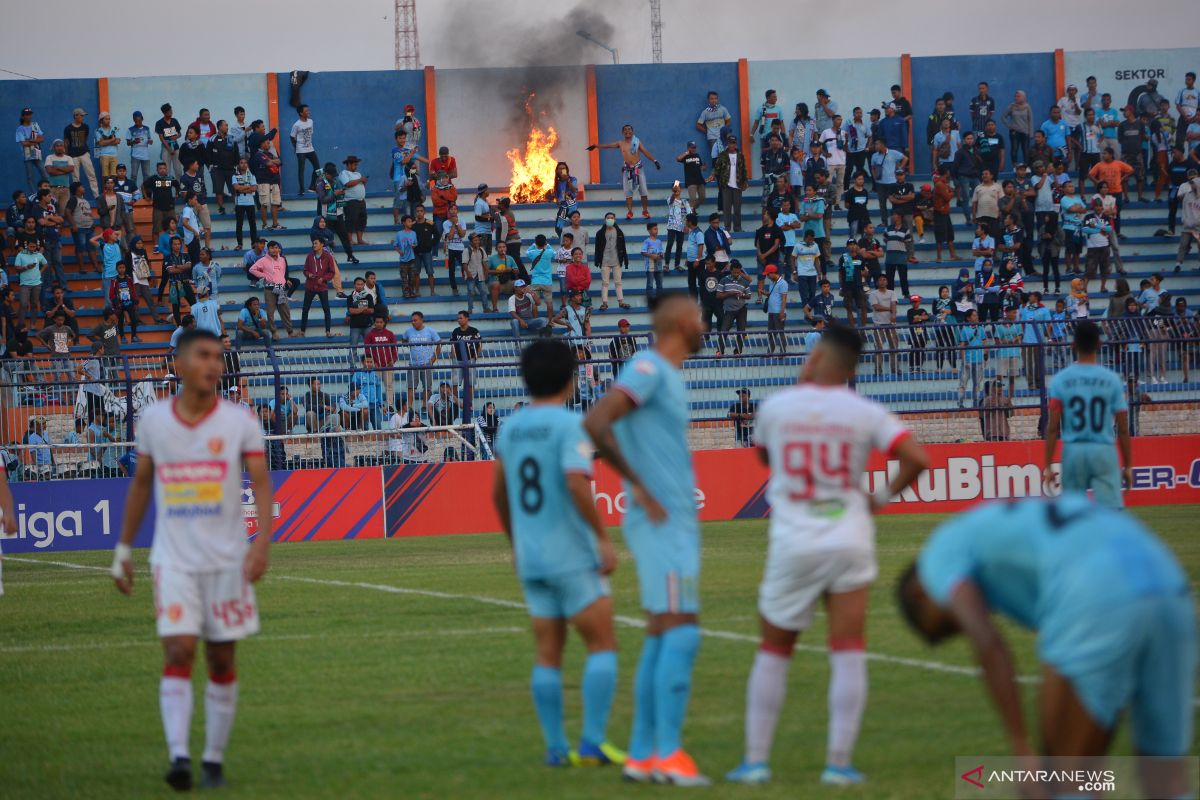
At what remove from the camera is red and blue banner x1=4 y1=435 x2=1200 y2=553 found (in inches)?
919

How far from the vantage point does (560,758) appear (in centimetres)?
767

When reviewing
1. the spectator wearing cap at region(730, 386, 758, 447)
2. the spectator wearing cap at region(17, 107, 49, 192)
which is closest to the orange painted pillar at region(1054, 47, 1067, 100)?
the spectator wearing cap at region(730, 386, 758, 447)

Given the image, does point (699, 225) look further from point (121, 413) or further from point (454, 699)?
point (454, 699)

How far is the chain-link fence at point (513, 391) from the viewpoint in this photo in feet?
78.0

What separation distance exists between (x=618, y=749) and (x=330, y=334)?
25.9m

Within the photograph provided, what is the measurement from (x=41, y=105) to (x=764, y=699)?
3721 cm

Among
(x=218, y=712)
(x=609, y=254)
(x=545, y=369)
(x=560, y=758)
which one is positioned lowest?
(x=560, y=758)

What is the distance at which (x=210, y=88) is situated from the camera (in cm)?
4072

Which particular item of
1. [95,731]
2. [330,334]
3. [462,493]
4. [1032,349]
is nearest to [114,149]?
[330,334]

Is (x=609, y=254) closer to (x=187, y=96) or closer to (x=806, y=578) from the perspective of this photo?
(x=187, y=96)

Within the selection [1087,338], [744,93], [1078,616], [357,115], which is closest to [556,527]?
[1078,616]

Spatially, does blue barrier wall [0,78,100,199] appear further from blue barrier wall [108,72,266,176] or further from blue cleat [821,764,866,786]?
blue cleat [821,764,866,786]

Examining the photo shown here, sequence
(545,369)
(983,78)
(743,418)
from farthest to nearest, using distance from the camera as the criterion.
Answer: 1. (983,78)
2. (743,418)
3. (545,369)

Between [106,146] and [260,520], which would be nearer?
[260,520]
